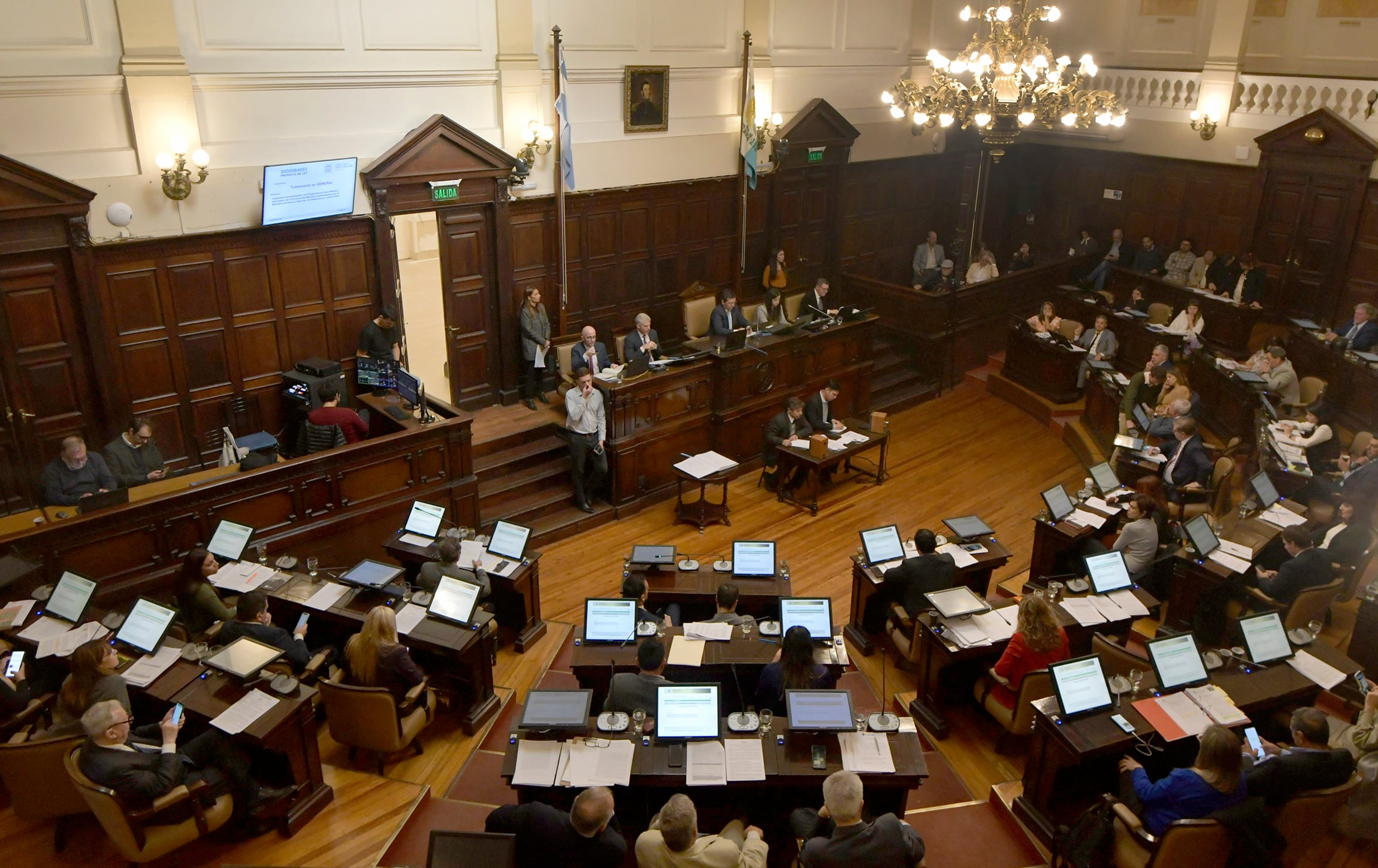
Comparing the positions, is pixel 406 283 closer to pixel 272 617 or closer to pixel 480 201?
pixel 480 201

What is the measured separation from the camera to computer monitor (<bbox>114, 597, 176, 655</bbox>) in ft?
19.4

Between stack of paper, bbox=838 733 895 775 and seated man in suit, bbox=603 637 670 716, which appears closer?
stack of paper, bbox=838 733 895 775

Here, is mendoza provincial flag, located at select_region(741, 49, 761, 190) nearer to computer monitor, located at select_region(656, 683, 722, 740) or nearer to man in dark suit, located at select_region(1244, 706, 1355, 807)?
computer monitor, located at select_region(656, 683, 722, 740)

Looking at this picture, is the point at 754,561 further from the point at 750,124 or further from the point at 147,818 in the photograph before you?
the point at 750,124

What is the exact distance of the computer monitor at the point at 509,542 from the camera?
733cm

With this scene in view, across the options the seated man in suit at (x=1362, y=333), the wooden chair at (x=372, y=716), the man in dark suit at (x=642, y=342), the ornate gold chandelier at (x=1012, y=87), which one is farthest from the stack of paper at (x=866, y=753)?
the seated man in suit at (x=1362, y=333)

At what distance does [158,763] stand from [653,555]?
3.45 m

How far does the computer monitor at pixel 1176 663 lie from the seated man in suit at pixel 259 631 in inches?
203

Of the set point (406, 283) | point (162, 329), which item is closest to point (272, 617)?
point (162, 329)

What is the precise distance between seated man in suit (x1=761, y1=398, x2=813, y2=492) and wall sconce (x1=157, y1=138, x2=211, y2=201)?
5.69 m

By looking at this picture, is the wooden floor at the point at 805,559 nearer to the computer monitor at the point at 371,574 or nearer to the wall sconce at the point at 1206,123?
the computer monitor at the point at 371,574

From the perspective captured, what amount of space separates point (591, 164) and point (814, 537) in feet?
16.1

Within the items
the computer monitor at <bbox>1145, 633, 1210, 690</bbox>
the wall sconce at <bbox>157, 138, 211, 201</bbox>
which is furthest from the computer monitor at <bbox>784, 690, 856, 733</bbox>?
the wall sconce at <bbox>157, 138, 211, 201</bbox>

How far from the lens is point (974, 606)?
659cm
